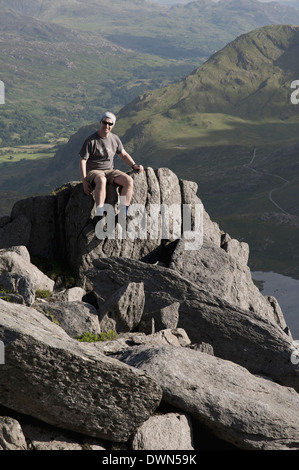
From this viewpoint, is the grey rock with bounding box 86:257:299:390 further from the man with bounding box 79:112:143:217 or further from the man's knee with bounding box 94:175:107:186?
the man's knee with bounding box 94:175:107:186

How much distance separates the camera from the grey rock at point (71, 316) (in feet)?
63.4

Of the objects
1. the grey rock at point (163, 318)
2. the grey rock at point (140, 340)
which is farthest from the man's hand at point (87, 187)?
the grey rock at point (140, 340)

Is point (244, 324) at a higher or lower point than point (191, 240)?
lower

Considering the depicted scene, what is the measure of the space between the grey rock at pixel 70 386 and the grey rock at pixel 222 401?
1289 mm

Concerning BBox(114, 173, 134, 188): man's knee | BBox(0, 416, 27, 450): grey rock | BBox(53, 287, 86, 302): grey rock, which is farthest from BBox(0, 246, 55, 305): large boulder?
BBox(0, 416, 27, 450): grey rock

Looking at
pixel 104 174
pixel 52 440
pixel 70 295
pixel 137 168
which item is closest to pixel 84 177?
pixel 104 174

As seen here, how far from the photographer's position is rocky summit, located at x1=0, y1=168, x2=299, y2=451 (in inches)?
528

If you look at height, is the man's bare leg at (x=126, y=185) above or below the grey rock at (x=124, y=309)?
above

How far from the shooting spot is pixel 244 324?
71.2ft

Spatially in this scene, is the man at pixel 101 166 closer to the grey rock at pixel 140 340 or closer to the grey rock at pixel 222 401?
the grey rock at pixel 140 340

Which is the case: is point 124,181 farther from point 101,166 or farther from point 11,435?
point 11,435
